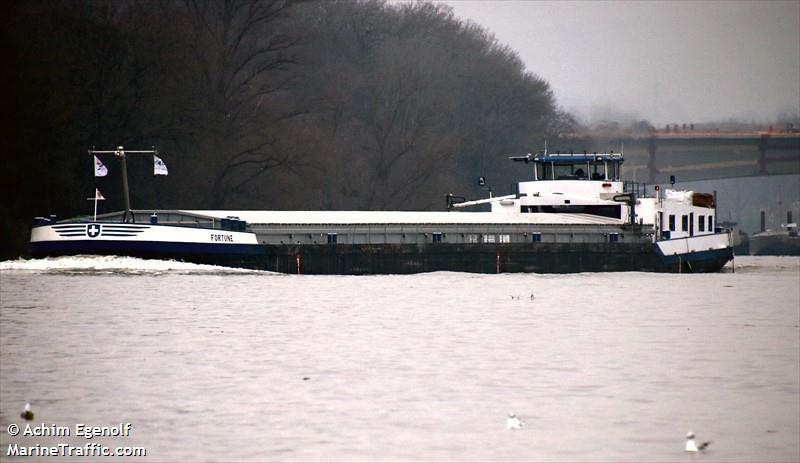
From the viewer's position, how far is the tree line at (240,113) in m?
76.2

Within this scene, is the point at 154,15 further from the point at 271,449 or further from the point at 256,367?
the point at 271,449

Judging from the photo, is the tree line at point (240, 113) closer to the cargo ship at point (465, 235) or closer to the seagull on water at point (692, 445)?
the cargo ship at point (465, 235)

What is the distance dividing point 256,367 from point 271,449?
830 cm

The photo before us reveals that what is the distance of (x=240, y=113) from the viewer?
94375mm

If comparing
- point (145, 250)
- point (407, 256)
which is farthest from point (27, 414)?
point (407, 256)

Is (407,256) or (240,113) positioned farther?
(240,113)

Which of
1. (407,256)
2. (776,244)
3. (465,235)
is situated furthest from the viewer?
(776,244)

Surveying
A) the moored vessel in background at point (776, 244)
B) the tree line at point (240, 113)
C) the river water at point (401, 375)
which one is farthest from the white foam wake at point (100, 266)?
the moored vessel in background at point (776, 244)

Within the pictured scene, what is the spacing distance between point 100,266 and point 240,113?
114 feet

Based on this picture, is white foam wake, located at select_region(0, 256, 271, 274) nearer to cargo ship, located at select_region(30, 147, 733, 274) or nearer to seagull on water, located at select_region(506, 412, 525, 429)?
cargo ship, located at select_region(30, 147, 733, 274)

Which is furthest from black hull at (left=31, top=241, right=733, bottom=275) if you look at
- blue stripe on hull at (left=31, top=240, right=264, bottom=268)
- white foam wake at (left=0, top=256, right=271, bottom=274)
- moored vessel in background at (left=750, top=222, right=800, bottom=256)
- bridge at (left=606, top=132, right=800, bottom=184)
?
moored vessel in background at (left=750, top=222, right=800, bottom=256)

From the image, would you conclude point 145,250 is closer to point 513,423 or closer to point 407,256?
point 407,256

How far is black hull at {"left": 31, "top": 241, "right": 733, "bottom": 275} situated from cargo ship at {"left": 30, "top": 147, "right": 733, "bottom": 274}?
51 millimetres

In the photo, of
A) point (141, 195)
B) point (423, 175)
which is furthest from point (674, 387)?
point (423, 175)
